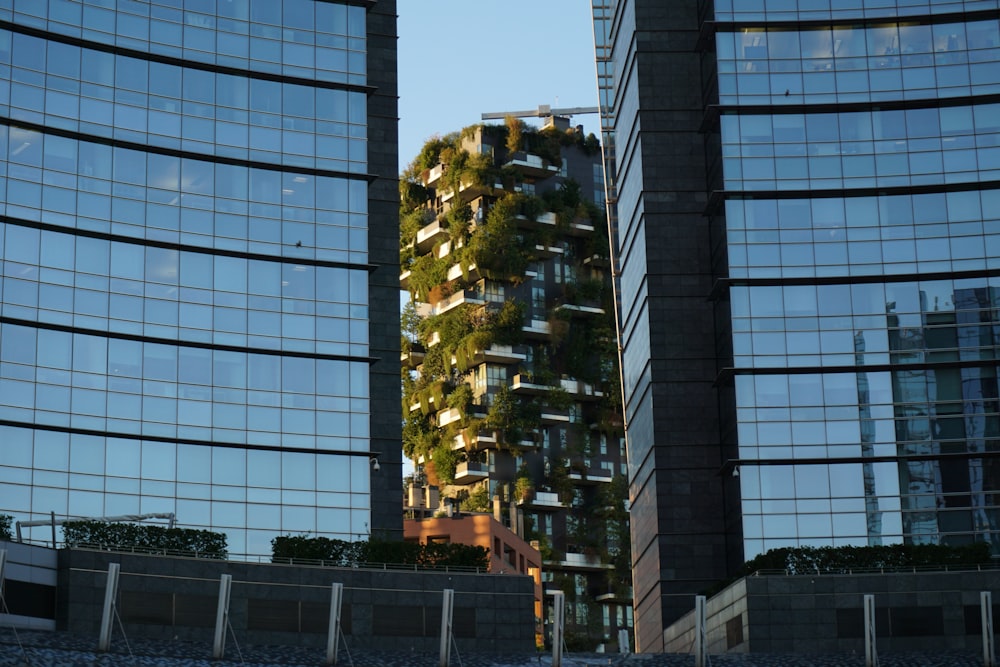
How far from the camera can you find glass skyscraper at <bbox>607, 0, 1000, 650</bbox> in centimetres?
8688

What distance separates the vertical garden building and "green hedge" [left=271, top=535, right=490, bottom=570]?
80.5 m

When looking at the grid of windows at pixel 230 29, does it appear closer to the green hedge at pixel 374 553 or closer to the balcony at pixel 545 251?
the green hedge at pixel 374 553

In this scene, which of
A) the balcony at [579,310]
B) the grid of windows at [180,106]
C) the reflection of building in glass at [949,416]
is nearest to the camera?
the grid of windows at [180,106]

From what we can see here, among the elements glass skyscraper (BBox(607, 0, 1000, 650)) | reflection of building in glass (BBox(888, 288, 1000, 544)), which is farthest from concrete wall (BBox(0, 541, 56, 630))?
reflection of building in glass (BBox(888, 288, 1000, 544))

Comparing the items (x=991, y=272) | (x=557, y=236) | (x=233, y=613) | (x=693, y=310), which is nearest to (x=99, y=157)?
(x=233, y=613)

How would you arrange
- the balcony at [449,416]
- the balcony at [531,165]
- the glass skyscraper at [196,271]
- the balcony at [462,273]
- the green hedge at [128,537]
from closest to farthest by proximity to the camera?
the green hedge at [128,537] < the glass skyscraper at [196,271] < the balcony at [449,416] < the balcony at [462,273] < the balcony at [531,165]

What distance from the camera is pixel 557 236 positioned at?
176 metres

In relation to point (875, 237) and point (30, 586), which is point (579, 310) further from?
point (30, 586)

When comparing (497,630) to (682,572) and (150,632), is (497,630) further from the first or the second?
(682,572)

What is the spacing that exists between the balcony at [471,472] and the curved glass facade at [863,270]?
250 feet

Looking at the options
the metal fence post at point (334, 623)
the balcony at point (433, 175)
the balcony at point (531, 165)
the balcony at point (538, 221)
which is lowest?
the metal fence post at point (334, 623)

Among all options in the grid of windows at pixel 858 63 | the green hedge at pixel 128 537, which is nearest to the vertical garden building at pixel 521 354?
the grid of windows at pixel 858 63

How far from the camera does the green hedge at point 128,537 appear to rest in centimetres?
7100

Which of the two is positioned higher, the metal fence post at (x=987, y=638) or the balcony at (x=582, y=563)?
the balcony at (x=582, y=563)
